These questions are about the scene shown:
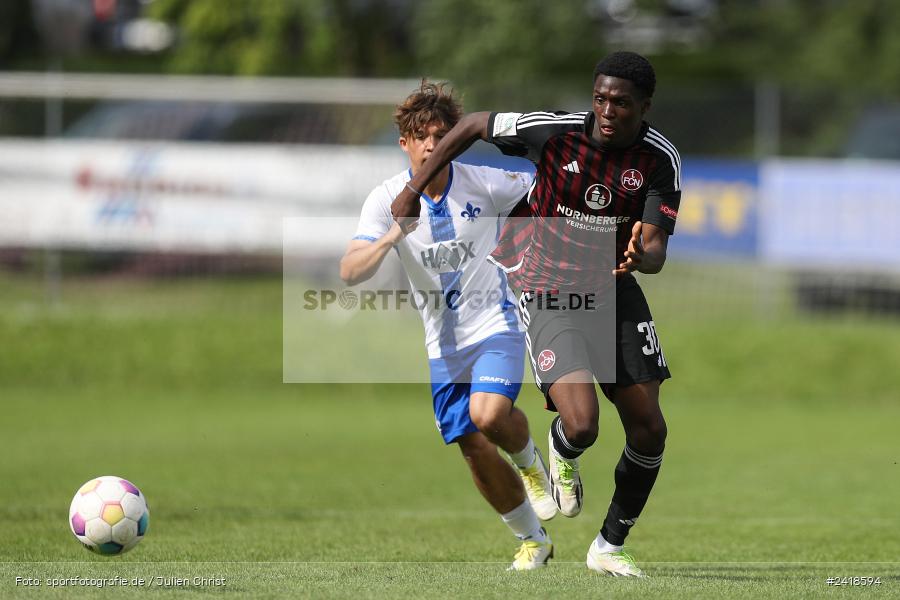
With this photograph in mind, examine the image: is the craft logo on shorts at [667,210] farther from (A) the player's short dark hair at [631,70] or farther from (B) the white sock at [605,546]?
(B) the white sock at [605,546]

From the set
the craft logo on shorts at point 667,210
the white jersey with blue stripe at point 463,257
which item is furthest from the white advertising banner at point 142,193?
the craft logo on shorts at point 667,210

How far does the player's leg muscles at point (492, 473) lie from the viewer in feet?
25.5

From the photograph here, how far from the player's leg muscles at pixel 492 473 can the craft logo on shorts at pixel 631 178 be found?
1720 millimetres

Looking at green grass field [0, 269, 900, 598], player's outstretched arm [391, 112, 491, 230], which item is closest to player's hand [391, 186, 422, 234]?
player's outstretched arm [391, 112, 491, 230]

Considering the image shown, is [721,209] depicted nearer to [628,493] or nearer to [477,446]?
[477,446]

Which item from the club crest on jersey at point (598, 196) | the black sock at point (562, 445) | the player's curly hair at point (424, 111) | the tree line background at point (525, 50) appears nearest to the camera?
the club crest on jersey at point (598, 196)

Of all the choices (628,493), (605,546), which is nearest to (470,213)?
(628,493)

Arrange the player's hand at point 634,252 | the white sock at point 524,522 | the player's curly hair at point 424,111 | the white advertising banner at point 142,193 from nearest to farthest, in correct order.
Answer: the player's hand at point 634,252
the player's curly hair at point 424,111
the white sock at point 524,522
the white advertising banner at point 142,193

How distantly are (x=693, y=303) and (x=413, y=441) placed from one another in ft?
16.2

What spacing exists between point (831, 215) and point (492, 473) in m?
10.2

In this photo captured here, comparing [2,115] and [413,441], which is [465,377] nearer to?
[413,441]

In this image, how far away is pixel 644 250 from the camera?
6.61m

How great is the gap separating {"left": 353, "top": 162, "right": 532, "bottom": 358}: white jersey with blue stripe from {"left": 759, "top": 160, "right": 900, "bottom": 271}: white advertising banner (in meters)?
9.65

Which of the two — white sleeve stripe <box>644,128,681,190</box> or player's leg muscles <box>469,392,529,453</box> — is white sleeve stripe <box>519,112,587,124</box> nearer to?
white sleeve stripe <box>644,128,681,190</box>
